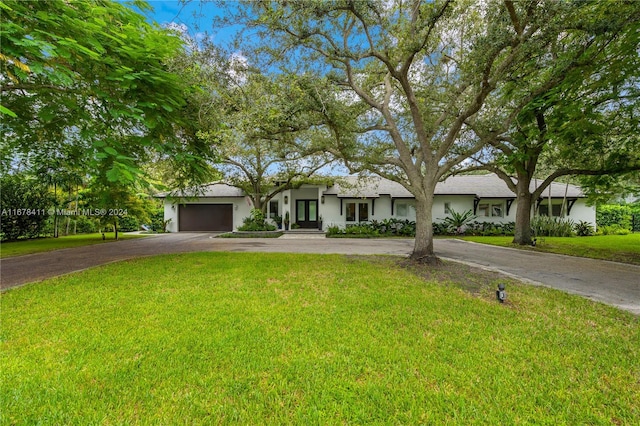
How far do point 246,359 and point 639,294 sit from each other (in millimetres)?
7475

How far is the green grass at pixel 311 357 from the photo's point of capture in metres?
2.12

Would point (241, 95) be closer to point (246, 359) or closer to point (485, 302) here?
point (246, 359)

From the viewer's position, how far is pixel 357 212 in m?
19.5

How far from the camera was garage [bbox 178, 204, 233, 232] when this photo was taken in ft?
69.2

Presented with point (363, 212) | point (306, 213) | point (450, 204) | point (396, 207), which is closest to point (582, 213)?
point (450, 204)

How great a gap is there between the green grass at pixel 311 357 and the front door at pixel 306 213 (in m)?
15.3

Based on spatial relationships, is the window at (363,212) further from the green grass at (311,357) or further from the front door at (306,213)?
the green grass at (311,357)

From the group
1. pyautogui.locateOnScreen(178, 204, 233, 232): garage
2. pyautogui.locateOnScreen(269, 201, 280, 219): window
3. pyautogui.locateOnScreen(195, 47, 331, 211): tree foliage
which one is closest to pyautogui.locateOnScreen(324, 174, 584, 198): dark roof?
pyautogui.locateOnScreen(269, 201, 280, 219): window

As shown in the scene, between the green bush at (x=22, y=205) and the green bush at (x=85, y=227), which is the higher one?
the green bush at (x=22, y=205)

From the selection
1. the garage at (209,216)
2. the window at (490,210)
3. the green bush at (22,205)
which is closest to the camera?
the green bush at (22,205)

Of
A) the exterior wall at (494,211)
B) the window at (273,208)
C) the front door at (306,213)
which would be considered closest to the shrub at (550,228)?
the exterior wall at (494,211)

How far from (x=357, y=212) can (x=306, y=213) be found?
4015mm

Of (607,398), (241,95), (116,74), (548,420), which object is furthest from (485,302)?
(116,74)

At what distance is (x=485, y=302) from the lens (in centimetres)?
464
